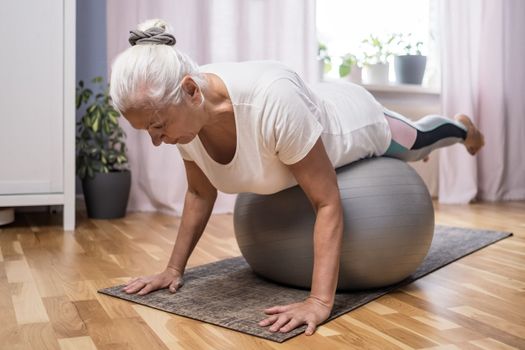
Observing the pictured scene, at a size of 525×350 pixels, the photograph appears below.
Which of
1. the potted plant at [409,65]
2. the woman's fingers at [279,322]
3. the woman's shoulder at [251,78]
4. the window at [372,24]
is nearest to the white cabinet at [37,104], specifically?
the woman's shoulder at [251,78]

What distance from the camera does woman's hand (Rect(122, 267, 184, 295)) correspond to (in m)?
1.65

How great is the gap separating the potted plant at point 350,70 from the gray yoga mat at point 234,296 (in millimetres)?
1899

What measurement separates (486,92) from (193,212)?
277 centimetres

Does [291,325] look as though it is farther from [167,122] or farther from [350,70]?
[350,70]

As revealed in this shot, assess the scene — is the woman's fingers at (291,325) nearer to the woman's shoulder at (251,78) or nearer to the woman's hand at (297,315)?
the woman's hand at (297,315)

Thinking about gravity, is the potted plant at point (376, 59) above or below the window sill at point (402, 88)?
above

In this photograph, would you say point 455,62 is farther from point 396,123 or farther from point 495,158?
point 396,123

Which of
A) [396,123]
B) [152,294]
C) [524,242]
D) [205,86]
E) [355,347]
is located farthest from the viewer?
[524,242]

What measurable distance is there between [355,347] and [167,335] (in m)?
0.40

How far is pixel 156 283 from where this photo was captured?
65.8 inches

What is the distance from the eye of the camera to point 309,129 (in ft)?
4.61

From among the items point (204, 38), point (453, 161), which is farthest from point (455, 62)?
point (204, 38)

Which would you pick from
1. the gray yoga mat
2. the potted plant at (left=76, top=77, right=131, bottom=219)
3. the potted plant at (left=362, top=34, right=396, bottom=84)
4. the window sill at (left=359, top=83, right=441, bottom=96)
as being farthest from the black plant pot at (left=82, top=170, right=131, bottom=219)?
the potted plant at (left=362, top=34, right=396, bottom=84)

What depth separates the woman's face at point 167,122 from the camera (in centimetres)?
126
